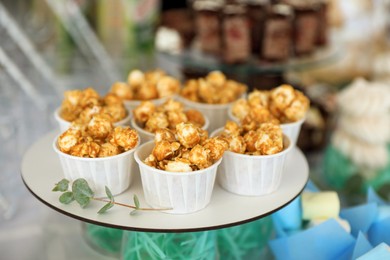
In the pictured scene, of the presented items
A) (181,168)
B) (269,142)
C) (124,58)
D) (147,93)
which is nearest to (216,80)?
(147,93)

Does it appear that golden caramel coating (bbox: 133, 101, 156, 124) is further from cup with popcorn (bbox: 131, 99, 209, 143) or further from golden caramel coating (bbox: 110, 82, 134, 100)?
golden caramel coating (bbox: 110, 82, 134, 100)

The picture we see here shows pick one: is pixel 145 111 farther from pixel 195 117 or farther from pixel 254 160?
pixel 254 160

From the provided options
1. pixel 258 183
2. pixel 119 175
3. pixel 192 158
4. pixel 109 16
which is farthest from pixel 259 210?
→ pixel 109 16

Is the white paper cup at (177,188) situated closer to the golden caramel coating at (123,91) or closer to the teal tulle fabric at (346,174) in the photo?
the golden caramel coating at (123,91)

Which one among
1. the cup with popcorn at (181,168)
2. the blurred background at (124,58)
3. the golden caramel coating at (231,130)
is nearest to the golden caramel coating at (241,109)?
the golden caramel coating at (231,130)

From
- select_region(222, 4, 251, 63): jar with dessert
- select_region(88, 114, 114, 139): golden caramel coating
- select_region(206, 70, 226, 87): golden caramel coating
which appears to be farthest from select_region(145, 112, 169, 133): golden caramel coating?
select_region(222, 4, 251, 63): jar with dessert
